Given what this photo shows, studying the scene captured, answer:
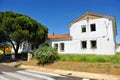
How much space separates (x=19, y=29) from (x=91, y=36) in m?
12.4

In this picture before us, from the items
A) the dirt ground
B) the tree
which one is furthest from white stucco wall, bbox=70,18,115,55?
the tree

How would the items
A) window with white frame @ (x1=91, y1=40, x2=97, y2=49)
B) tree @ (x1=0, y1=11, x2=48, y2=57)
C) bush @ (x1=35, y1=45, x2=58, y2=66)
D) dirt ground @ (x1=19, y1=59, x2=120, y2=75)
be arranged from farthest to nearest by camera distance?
tree @ (x1=0, y1=11, x2=48, y2=57) < window with white frame @ (x1=91, y1=40, x2=97, y2=49) < bush @ (x1=35, y1=45, x2=58, y2=66) < dirt ground @ (x1=19, y1=59, x2=120, y2=75)

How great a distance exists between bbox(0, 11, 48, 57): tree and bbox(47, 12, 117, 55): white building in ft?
15.1

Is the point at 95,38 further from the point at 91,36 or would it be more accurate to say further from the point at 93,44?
the point at 93,44

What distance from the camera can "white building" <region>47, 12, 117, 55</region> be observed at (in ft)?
78.6

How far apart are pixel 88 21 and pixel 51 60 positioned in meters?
9.76

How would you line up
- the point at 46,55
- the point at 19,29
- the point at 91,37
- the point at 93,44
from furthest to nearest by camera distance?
the point at 19,29 → the point at 93,44 → the point at 91,37 → the point at 46,55

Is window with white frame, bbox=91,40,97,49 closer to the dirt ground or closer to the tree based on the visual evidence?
the dirt ground

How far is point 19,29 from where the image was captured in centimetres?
2659

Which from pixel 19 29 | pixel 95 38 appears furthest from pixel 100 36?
pixel 19 29

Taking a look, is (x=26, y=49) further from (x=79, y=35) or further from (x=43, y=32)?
(x=79, y=35)

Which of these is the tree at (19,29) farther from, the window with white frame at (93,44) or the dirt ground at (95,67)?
the dirt ground at (95,67)

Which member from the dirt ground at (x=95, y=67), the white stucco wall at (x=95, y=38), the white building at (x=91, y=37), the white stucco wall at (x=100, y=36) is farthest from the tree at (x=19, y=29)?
the dirt ground at (x=95, y=67)

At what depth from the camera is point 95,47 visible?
25.1 m
